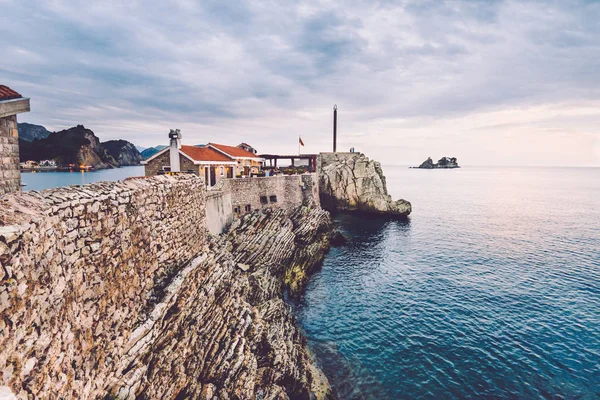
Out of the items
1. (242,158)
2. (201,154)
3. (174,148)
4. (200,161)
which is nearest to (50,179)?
(174,148)

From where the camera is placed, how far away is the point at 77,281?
21.7ft

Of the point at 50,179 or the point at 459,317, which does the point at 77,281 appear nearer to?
the point at 50,179

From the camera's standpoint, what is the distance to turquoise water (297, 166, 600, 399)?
60.7 ft

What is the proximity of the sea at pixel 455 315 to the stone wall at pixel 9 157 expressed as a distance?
93 centimetres

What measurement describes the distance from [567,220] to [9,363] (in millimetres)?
82934

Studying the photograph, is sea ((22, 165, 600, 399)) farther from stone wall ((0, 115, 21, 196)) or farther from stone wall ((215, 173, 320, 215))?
stone wall ((215, 173, 320, 215))

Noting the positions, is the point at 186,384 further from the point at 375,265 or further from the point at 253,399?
the point at 375,265

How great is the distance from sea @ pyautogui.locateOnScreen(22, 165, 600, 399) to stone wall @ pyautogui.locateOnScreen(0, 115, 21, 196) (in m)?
0.93

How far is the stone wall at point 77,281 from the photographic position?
4.71m

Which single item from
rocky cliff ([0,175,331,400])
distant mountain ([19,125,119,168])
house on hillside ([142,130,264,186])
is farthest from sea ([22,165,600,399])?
house on hillside ([142,130,264,186])

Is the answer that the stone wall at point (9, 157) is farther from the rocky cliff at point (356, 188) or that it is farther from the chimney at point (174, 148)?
the rocky cliff at point (356, 188)

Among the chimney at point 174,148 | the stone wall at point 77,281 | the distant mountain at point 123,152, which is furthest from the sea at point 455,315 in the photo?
the distant mountain at point 123,152

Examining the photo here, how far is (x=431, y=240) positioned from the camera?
48719 millimetres

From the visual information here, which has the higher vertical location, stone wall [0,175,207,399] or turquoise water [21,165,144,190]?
turquoise water [21,165,144,190]
